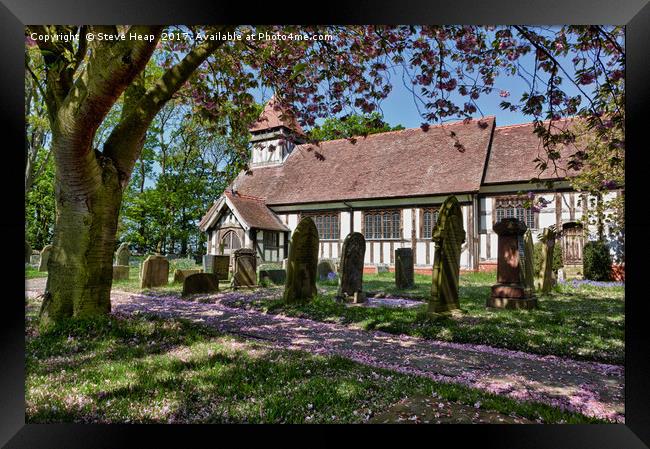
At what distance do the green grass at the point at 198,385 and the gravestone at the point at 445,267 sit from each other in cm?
346

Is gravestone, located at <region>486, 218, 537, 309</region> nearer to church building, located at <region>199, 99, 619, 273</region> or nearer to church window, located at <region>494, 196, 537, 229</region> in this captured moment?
church building, located at <region>199, 99, 619, 273</region>

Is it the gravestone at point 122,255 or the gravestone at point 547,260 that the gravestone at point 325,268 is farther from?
the gravestone at point 547,260

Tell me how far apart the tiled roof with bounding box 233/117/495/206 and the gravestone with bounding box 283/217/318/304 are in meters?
7.63

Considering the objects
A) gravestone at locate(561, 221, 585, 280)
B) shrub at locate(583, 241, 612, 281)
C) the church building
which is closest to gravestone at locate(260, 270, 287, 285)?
the church building

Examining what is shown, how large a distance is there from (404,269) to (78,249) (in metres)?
9.47

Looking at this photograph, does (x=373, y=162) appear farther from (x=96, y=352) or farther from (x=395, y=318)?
(x=96, y=352)

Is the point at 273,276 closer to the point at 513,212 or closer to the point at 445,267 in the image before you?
the point at 445,267

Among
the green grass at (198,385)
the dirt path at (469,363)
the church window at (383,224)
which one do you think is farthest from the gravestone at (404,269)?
the green grass at (198,385)

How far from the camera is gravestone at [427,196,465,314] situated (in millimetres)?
7000

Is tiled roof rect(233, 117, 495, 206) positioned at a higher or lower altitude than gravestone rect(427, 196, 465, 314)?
higher

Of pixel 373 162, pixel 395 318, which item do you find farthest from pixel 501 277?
pixel 373 162

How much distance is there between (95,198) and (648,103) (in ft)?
19.9

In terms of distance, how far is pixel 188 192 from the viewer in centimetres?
1080
